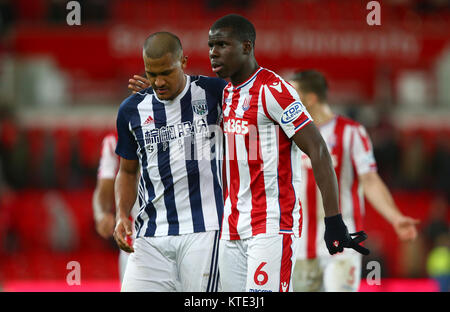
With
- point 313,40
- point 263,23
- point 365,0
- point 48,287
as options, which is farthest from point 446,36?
point 48,287

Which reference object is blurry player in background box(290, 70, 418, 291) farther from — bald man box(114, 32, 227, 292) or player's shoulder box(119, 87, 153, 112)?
player's shoulder box(119, 87, 153, 112)

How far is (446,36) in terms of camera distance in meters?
14.2

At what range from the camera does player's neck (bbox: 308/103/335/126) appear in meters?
6.00

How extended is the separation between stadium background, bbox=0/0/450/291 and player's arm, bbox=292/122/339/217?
6.14 metres

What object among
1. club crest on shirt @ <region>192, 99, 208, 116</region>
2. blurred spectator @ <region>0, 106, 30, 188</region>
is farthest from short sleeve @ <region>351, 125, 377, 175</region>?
blurred spectator @ <region>0, 106, 30, 188</region>

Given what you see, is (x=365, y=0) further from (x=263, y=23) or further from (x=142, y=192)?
(x=142, y=192)

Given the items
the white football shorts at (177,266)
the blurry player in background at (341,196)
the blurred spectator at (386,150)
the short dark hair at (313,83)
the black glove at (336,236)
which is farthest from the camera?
the blurred spectator at (386,150)

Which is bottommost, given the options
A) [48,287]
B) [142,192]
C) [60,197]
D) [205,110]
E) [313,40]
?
[48,287]

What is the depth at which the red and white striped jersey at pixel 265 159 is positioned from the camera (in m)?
4.04

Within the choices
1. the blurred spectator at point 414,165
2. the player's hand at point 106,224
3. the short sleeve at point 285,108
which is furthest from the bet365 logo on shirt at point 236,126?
the blurred spectator at point 414,165

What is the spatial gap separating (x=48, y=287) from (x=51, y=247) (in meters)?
2.76

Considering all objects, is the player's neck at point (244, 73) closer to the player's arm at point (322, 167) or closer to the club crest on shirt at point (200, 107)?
the club crest on shirt at point (200, 107)

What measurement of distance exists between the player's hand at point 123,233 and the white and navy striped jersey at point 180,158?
0.14 metres

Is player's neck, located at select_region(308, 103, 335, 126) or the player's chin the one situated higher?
the player's chin
